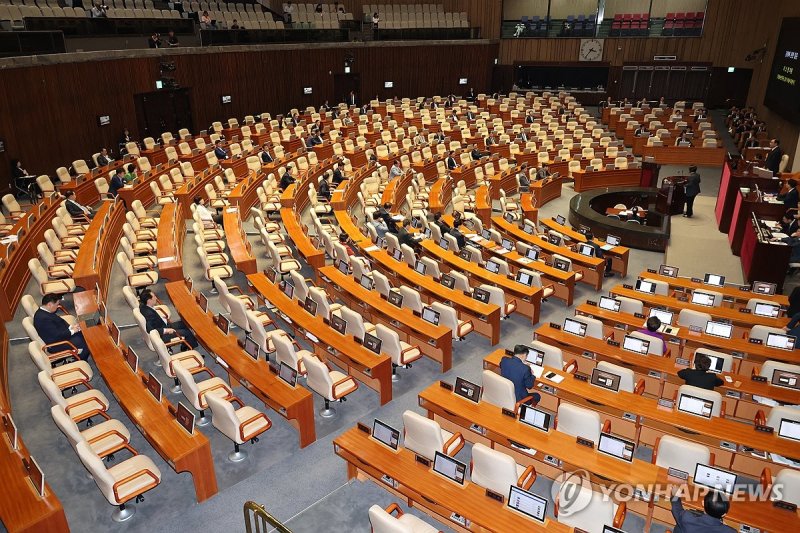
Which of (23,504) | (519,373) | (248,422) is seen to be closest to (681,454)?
(519,373)

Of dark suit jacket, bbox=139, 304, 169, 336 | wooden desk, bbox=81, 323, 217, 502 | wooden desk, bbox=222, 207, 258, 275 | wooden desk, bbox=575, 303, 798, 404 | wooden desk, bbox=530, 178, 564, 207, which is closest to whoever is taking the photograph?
wooden desk, bbox=81, 323, 217, 502

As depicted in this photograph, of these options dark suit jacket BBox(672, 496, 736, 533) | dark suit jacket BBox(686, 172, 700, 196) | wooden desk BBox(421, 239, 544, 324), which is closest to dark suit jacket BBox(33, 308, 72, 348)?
wooden desk BBox(421, 239, 544, 324)

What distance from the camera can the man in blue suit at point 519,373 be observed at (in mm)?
7469

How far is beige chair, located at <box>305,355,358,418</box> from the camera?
303 inches

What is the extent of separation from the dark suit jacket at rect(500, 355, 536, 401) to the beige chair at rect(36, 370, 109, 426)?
16.5 ft

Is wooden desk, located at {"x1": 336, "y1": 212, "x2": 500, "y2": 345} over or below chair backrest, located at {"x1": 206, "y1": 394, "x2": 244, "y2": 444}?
below

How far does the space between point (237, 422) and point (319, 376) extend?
4.44 ft

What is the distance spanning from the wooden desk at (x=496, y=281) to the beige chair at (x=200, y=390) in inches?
225

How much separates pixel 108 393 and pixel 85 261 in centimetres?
331

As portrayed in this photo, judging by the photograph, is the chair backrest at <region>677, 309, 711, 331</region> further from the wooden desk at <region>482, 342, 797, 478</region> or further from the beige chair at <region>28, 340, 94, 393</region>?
the beige chair at <region>28, 340, 94, 393</region>

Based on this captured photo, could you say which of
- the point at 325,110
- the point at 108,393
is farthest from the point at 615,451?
the point at 325,110

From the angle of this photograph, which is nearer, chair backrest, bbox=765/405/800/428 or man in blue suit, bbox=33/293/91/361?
chair backrest, bbox=765/405/800/428

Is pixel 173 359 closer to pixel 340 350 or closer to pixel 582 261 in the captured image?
pixel 340 350

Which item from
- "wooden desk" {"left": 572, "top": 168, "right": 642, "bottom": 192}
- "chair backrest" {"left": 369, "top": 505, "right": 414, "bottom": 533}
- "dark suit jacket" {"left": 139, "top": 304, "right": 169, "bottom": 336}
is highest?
"chair backrest" {"left": 369, "top": 505, "right": 414, "bottom": 533}
